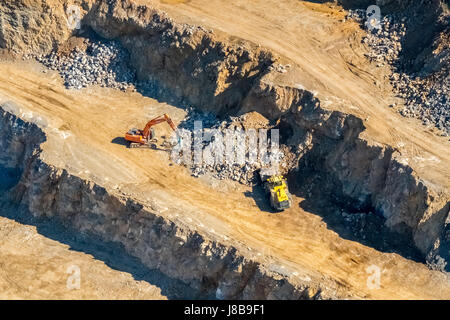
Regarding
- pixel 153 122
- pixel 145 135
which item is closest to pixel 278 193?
pixel 153 122

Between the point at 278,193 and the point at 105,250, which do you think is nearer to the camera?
the point at 278,193

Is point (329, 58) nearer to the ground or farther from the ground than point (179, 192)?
farther from the ground

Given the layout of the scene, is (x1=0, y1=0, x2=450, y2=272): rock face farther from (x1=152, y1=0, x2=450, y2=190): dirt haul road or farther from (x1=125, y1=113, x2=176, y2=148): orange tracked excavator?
(x1=125, y1=113, x2=176, y2=148): orange tracked excavator

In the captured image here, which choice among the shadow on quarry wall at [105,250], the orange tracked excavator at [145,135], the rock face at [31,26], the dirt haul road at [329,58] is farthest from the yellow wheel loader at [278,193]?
the rock face at [31,26]

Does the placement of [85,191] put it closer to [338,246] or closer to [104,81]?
[104,81]

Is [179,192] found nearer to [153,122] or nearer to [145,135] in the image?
[145,135]

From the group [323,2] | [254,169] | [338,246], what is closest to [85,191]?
[254,169]

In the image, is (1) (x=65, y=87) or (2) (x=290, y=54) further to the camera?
(1) (x=65, y=87)
